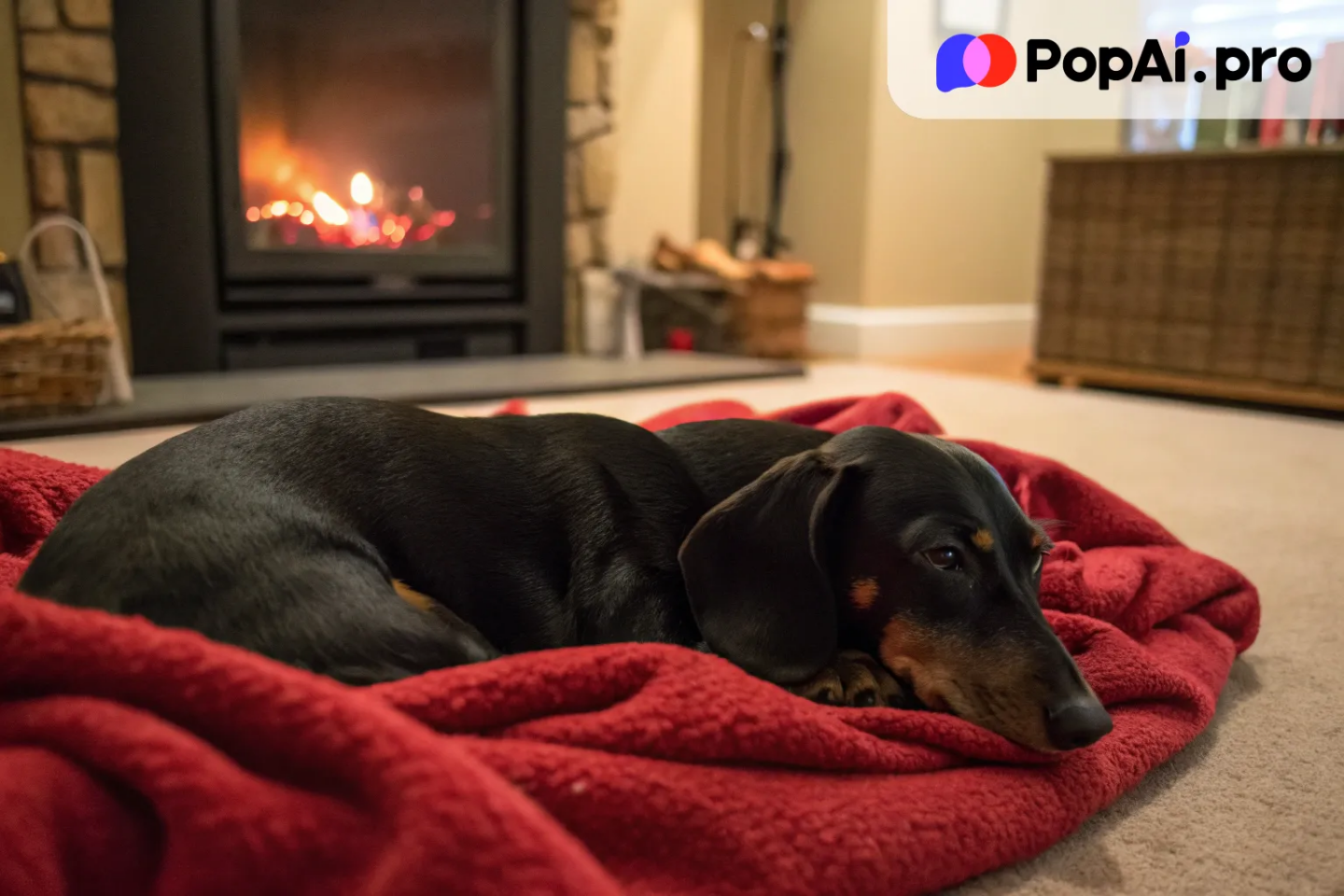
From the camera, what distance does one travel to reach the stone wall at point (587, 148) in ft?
14.0

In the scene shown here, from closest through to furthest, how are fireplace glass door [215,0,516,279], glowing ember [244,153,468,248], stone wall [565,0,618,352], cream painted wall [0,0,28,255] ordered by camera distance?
cream painted wall [0,0,28,255], fireplace glass door [215,0,516,279], glowing ember [244,153,468,248], stone wall [565,0,618,352]

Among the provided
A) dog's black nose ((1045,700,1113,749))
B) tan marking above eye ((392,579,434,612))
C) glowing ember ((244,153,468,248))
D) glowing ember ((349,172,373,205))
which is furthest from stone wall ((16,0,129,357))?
dog's black nose ((1045,700,1113,749))

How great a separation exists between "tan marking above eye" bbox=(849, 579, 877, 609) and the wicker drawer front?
124 inches

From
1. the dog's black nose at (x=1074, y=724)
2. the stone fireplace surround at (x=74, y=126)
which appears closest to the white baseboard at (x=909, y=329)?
the stone fireplace surround at (x=74, y=126)

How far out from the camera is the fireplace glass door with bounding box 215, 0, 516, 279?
3.47 meters

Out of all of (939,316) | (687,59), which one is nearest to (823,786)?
(687,59)

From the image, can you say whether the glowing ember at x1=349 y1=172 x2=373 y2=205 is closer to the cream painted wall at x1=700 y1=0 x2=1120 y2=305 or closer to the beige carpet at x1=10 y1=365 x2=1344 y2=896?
the beige carpet at x1=10 y1=365 x2=1344 y2=896

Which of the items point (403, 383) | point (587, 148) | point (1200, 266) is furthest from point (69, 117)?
point (1200, 266)

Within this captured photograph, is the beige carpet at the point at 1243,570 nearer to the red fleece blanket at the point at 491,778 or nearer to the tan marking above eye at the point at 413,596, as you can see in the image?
the red fleece blanket at the point at 491,778

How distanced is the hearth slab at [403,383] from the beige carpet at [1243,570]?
0.08 metres

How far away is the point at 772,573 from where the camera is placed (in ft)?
3.69

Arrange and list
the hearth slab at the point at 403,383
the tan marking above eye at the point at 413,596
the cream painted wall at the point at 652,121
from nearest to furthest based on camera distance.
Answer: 1. the tan marking above eye at the point at 413,596
2. the hearth slab at the point at 403,383
3. the cream painted wall at the point at 652,121
